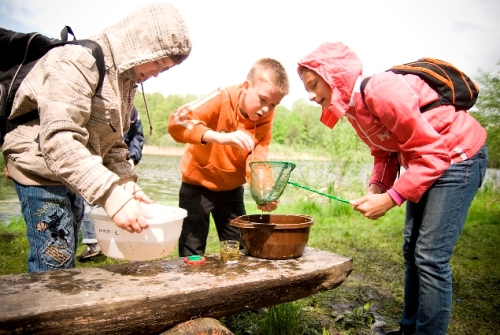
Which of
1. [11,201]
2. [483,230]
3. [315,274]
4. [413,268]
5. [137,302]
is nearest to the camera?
[137,302]

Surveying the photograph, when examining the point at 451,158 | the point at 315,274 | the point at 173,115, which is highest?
the point at 173,115

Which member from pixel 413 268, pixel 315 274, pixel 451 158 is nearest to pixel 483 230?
pixel 413 268

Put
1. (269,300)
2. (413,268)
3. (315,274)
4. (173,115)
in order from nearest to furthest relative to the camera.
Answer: (269,300) < (315,274) < (413,268) < (173,115)

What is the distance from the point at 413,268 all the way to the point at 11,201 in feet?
30.5

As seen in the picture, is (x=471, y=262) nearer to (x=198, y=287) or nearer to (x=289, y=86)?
(x=289, y=86)

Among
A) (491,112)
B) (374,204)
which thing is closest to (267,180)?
(374,204)

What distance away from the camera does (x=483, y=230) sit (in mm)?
6254

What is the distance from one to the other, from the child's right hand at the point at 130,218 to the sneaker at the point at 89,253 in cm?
298

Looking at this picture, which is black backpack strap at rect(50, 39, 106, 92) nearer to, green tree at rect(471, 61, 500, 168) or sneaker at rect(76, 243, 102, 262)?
sneaker at rect(76, 243, 102, 262)

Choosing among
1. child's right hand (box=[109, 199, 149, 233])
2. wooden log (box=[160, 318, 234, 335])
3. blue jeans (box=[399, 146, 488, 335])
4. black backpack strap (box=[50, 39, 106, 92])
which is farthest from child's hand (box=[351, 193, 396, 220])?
black backpack strap (box=[50, 39, 106, 92])

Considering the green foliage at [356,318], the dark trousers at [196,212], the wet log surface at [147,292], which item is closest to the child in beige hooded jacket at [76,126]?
the wet log surface at [147,292]

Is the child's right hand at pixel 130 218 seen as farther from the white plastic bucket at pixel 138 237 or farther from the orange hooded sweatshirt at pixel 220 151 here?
the orange hooded sweatshirt at pixel 220 151

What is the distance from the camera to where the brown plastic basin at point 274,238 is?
2135 millimetres

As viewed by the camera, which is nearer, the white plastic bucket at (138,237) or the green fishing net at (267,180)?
the white plastic bucket at (138,237)
